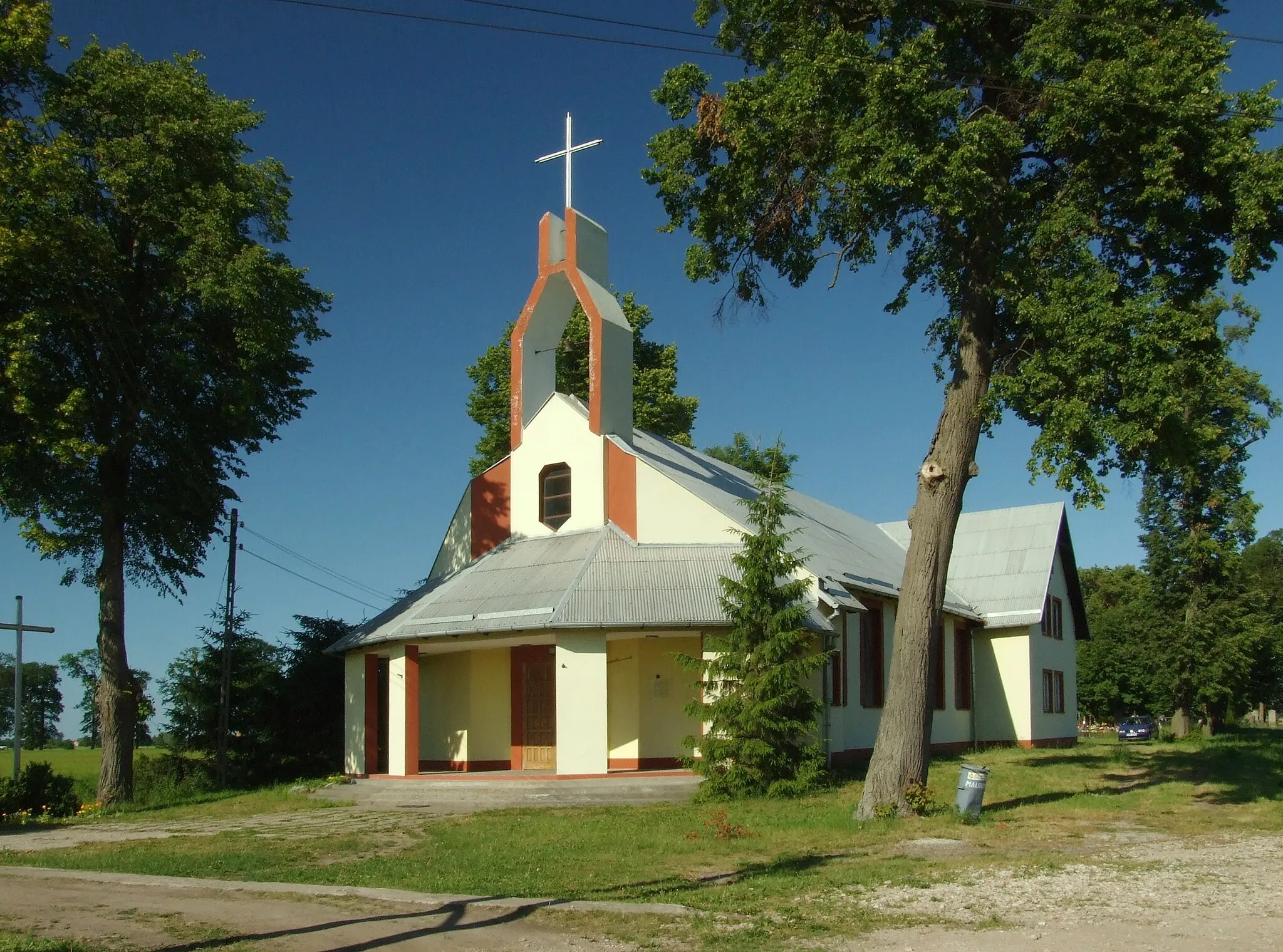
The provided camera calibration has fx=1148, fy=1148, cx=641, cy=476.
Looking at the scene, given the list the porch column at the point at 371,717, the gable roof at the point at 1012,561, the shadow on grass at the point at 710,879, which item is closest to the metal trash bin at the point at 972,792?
the shadow on grass at the point at 710,879

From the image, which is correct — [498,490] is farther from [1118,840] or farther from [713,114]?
[1118,840]

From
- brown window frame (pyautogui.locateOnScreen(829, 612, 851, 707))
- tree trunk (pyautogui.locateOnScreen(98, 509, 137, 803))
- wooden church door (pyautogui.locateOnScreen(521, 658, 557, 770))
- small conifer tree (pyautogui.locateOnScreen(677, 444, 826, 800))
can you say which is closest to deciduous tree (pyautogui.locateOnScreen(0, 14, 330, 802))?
tree trunk (pyautogui.locateOnScreen(98, 509, 137, 803))

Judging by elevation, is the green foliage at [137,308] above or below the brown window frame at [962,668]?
above

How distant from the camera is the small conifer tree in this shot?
1809cm

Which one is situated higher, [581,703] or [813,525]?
[813,525]

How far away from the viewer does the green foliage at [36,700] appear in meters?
68.2

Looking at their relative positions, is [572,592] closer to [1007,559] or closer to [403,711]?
[403,711]

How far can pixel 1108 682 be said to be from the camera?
2250 inches

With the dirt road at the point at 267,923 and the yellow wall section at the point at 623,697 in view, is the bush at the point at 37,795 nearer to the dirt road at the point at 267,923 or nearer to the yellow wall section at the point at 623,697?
the yellow wall section at the point at 623,697

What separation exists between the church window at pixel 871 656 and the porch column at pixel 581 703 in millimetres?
7093

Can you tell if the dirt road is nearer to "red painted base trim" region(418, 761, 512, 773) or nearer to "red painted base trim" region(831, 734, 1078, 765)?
"red painted base trim" region(418, 761, 512, 773)

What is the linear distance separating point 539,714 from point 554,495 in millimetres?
4646

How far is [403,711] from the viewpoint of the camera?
22531 mm

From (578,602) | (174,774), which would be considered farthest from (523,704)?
(174,774)
